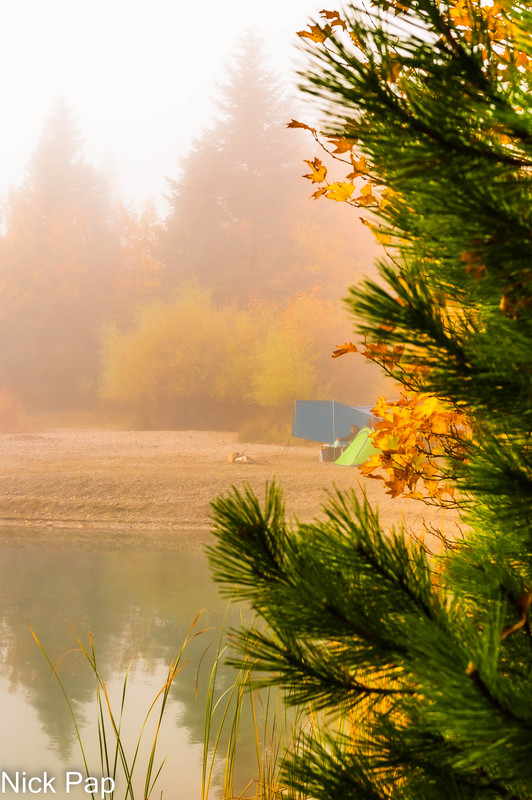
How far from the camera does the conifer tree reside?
764 millimetres

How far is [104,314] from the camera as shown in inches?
816

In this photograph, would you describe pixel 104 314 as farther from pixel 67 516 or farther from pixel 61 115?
pixel 67 516

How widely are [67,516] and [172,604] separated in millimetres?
2499

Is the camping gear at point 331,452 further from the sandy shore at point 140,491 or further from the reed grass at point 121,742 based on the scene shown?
the reed grass at point 121,742

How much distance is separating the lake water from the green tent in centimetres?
370

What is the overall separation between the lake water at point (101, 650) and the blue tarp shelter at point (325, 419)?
5.81 meters

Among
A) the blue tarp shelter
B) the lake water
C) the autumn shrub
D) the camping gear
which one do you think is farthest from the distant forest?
the lake water

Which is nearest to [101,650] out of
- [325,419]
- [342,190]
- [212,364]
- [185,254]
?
[342,190]

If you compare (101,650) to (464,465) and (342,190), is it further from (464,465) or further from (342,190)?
(464,465)

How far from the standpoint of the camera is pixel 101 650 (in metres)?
3.87

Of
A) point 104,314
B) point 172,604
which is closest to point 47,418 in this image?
point 104,314

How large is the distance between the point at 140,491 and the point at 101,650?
3.68m

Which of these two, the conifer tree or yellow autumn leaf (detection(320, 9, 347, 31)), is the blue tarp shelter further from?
the conifer tree

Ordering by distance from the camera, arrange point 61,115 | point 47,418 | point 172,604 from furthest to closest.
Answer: point 61,115 → point 47,418 → point 172,604
